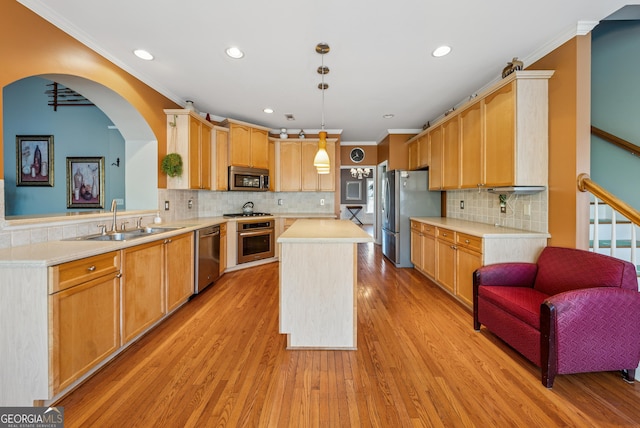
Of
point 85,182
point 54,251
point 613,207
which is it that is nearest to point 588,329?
point 613,207

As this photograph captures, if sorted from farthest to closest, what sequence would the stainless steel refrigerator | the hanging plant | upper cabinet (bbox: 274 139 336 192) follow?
1. upper cabinet (bbox: 274 139 336 192)
2. the stainless steel refrigerator
3. the hanging plant

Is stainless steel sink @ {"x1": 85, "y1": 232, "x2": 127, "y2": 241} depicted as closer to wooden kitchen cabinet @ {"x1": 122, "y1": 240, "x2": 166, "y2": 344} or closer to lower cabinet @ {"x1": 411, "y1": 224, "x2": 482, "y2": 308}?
wooden kitchen cabinet @ {"x1": 122, "y1": 240, "x2": 166, "y2": 344}

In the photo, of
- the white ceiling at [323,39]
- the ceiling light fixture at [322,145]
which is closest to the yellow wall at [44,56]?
the white ceiling at [323,39]

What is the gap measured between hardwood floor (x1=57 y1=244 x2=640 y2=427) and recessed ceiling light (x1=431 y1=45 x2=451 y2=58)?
2636mm

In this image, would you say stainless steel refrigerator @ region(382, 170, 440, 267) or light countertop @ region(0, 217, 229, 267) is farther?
stainless steel refrigerator @ region(382, 170, 440, 267)

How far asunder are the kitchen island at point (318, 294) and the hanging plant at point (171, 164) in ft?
7.10

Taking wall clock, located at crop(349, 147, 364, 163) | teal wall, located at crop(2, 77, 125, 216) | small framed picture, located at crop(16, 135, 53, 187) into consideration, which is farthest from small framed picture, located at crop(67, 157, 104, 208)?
wall clock, located at crop(349, 147, 364, 163)

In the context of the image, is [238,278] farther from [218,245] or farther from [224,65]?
[224,65]

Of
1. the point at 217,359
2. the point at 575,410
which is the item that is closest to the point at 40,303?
the point at 217,359

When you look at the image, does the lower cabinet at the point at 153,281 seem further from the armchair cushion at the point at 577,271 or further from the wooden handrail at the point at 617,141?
the wooden handrail at the point at 617,141

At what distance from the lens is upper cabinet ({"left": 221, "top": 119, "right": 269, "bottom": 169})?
442 centimetres

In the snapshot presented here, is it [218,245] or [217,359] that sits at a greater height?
[218,245]

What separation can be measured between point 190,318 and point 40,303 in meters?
1.38

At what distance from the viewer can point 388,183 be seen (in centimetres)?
498
